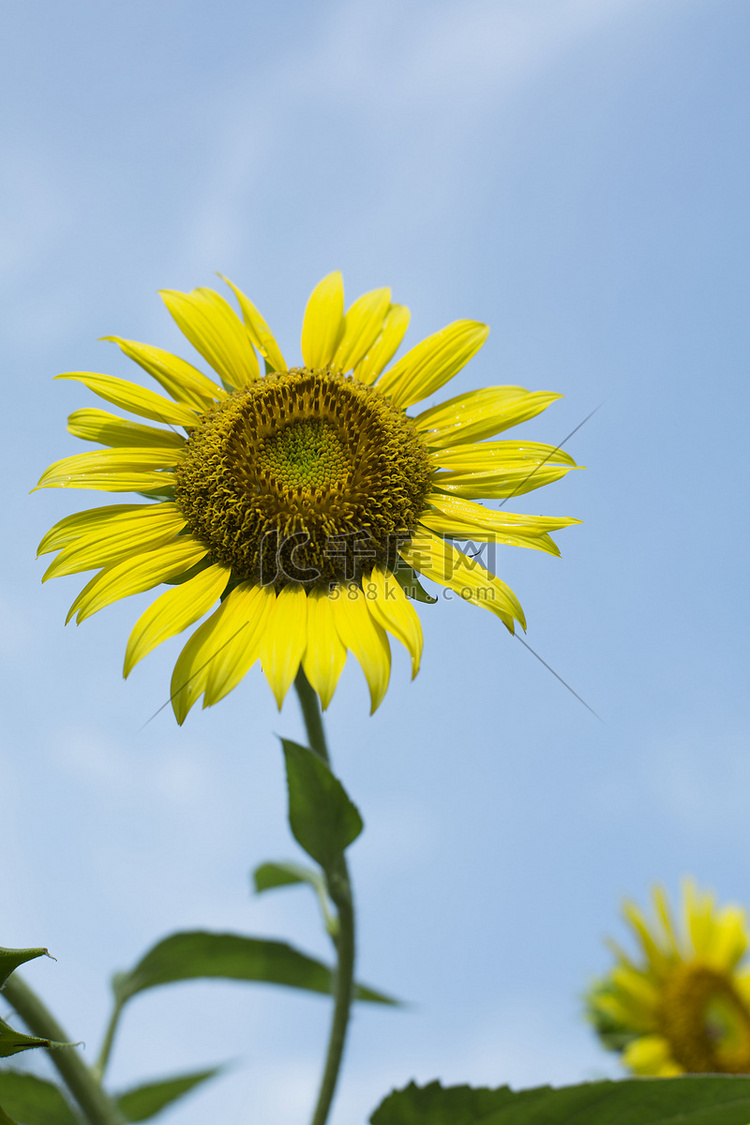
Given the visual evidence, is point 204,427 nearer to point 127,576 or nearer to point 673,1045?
point 127,576

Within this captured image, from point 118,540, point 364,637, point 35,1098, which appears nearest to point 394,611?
point 364,637

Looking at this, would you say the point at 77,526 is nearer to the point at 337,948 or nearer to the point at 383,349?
the point at 383,349

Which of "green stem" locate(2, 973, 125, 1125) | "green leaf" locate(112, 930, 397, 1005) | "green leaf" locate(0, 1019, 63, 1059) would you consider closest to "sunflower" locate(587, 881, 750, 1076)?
"green leaf" locate(112, 930, 397, 1005)

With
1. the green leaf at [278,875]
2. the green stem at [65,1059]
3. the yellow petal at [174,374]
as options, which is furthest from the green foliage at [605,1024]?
the yellow petal at [174,374]

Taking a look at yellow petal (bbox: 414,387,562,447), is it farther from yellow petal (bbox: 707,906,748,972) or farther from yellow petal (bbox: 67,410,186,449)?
yellow petal (bbox: 707,906,748,972)

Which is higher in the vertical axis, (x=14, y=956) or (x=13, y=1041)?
(x=14, y=956)
